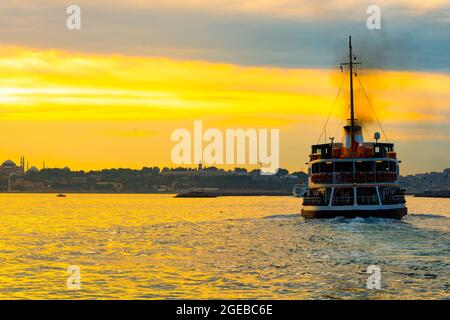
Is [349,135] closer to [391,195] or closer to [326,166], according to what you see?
[326,166]

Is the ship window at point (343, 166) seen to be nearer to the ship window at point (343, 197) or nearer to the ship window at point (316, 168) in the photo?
the ship window at point (343, 197)

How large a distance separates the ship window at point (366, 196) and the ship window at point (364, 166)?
1.94 meters

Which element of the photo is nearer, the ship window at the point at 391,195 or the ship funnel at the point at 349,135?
the ship window at the point at 391,195

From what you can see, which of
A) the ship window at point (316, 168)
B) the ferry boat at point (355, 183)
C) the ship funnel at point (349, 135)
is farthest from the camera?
the ship funnel at point (349, 135)

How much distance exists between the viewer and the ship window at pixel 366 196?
68.3 meters

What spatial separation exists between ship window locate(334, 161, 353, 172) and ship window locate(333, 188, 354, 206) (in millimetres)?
1928

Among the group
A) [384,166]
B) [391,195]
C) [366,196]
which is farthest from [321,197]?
[391,195]

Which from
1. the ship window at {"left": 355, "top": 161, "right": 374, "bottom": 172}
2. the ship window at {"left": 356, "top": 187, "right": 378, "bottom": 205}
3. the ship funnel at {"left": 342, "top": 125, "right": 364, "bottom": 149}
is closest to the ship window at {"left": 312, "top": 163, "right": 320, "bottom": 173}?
Result: the ship window at {"left": 355, "top": 161, "right": 374, "bottom": 172}

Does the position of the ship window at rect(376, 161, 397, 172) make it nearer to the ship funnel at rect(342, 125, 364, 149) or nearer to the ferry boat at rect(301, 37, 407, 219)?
the ferry boat at rect(301, 37, 407, 219)

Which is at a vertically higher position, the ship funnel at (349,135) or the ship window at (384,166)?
the ship funnel at (349,135)

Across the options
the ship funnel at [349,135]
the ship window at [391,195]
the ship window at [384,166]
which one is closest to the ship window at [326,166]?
the ship window at [384,166]

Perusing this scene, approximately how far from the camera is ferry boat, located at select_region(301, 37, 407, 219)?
68312 millimetres
